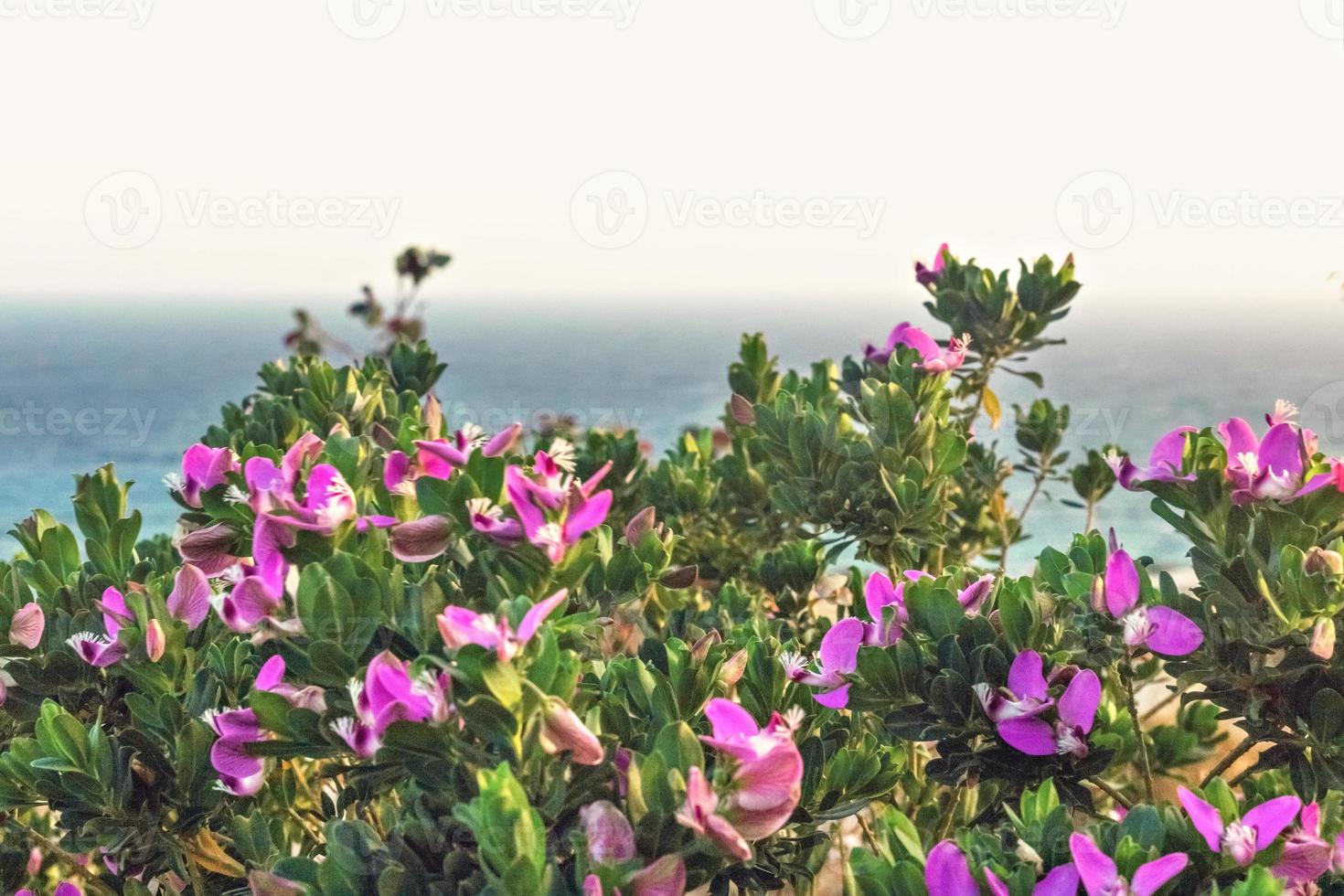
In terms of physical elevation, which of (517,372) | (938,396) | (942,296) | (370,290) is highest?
(517,372)

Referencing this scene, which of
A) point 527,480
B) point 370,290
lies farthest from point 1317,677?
point 370,290

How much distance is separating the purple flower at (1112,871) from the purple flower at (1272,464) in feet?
2.16

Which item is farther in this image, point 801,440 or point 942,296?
point 942,296

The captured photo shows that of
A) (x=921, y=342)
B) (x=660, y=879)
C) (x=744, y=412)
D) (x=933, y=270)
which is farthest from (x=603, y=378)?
(x=660, y=879)

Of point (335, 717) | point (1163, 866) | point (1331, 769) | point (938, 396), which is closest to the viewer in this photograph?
point (1163, 866)

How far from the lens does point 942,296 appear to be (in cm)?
300

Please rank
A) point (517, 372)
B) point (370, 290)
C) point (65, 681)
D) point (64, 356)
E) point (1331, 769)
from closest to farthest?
point (1331, 769) < point (65, 681) < point (370, 290) < point (64, 356) < point (517, 372)

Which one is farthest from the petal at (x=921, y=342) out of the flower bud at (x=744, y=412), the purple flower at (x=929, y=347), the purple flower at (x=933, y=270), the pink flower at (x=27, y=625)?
the pink flower at (x=27, y=625)

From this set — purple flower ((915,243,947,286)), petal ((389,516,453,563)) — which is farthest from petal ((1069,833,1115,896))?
purple flower ((915,243,947,286))

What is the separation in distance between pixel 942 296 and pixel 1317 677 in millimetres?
1452

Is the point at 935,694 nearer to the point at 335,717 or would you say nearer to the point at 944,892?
the point at 944,892

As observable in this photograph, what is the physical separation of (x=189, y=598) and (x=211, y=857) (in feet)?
1.44

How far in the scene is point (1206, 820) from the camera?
1427mm

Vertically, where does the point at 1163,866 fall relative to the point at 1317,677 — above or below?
below
